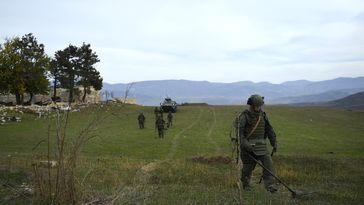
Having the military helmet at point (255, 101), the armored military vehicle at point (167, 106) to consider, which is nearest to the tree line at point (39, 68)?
the armored military vehicle at point (167, 106)

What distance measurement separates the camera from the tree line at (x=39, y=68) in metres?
60.6

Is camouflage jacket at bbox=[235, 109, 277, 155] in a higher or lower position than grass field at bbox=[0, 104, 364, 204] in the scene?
higher

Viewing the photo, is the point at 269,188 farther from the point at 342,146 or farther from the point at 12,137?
the point at 12,137

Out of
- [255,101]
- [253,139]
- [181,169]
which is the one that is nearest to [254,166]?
[253,139]

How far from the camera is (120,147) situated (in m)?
25.3

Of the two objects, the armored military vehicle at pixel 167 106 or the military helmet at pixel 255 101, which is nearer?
the military helmet at pixel 255 101

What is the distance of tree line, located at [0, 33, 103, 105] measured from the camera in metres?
60.6

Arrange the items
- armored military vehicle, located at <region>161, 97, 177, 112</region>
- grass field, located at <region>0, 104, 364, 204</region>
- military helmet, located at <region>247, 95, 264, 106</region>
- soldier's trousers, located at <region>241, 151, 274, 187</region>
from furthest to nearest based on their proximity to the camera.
Answer: armored military vehicle, located at <region>161, 97, 177, 112</region>, military helmet, located at <region>247, 95, 264, 106</region>, soldier's trousers, located at <region>241, 151, 274, 187</region>, grass field, located at <region>0, 104, 364, 204</region>

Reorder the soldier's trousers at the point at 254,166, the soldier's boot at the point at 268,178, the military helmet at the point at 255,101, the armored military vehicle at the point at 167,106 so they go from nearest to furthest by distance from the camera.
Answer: the soldier's boot at the point at 268,178, the soldier's trousers at the point at 254,166, the military helmet at the point at 255,101, the armored military vehicle at the point at 167,106

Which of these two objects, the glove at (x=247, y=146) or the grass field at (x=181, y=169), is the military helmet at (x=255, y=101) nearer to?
the glove at (x=247, y=146)

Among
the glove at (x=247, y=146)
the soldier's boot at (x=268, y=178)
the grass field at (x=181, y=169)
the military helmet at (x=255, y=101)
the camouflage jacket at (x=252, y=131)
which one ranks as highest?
the military helmet at (x=255, y=101)

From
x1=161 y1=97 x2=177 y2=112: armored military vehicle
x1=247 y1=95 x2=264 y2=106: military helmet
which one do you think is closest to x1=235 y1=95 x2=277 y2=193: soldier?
x1=247 y1=95 x2=264 y2=106: military helmet

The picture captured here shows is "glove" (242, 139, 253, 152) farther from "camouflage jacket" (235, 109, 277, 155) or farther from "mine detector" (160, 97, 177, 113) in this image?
"mine detector" (160, 97, 177, 113)

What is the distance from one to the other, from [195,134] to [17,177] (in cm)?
2314
